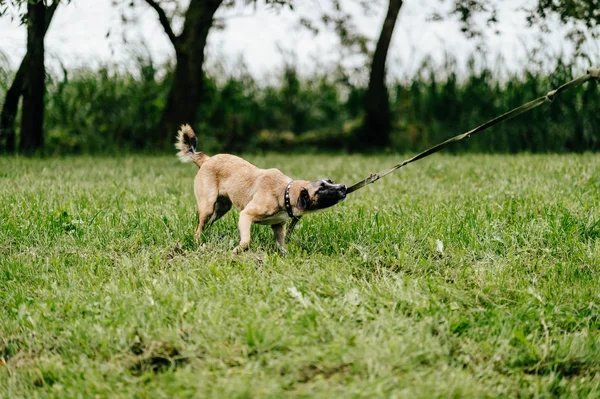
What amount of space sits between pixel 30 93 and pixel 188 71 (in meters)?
2.92

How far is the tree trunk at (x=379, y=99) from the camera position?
43.4 feet

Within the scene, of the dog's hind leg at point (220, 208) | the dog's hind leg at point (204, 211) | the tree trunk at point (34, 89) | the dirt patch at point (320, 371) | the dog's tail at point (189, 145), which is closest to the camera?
the dirt patch at point (320, 371)

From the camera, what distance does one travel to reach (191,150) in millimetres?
5684

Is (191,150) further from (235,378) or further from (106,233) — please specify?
(235,378)

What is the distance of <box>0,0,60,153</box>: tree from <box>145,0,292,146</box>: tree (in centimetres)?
224

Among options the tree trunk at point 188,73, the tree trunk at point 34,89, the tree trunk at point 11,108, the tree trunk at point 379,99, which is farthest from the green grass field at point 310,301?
the tree trunk at point 379,99

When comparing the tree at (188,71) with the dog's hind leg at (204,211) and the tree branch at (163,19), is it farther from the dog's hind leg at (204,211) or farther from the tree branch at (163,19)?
the dog's hind leg at (204,211)

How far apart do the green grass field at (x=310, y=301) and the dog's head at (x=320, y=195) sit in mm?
417

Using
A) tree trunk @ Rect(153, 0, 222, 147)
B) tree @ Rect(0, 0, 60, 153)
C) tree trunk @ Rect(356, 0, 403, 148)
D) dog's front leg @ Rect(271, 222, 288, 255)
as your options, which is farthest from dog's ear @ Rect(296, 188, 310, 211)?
tree trunk @ Rect(356, 0, 403, 148)

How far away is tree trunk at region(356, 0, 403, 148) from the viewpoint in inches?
520

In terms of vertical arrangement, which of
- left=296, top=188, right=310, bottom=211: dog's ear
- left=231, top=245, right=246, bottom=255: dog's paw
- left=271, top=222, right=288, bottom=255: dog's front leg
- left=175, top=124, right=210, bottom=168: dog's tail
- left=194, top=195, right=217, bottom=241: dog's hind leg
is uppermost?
left=175, top=124, right=210, bottom=168: dog's tail

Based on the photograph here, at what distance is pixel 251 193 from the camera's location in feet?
16.2

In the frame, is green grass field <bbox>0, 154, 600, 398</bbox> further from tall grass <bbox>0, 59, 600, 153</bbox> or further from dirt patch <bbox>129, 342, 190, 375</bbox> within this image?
tall grass <bbox>0, 59, 600, 153</bbox>

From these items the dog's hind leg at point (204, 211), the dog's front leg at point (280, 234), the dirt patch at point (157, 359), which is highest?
the dog's hind leg at point (204, 211)
